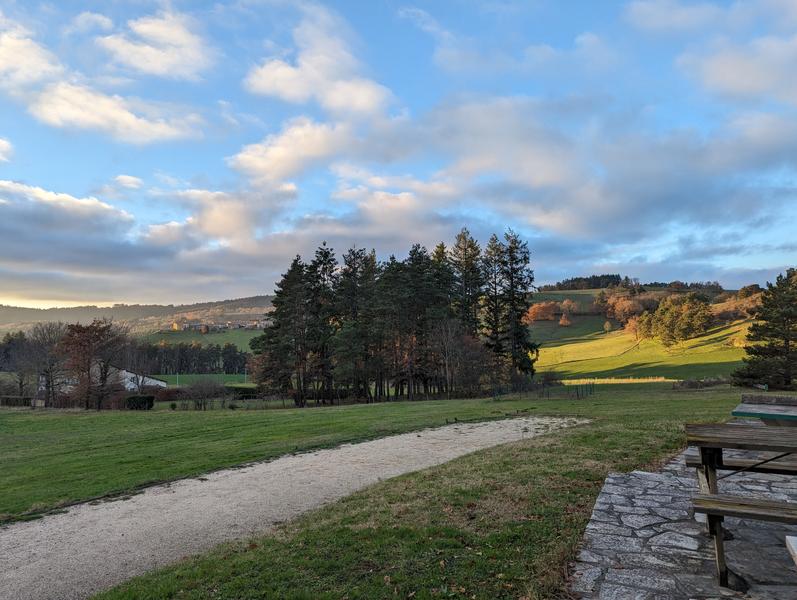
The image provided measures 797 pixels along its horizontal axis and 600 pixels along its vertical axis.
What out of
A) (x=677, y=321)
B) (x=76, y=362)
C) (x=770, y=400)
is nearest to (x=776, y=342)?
(x=677, y=321)

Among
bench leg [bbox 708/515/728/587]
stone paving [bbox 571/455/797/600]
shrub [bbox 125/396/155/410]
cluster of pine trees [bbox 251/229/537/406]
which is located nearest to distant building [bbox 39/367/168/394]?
shrub [bbox 125/396/155/410]

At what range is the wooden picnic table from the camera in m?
5.65

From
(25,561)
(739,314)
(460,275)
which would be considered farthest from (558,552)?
(739,314)

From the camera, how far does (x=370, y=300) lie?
42625 millimetres

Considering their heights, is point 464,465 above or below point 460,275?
below

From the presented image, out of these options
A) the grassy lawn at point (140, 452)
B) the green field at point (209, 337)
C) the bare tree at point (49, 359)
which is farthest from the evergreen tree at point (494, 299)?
the green field at point (209, 337)

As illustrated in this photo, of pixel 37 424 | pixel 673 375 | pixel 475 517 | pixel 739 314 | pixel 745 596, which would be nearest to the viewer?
pixel 745 596

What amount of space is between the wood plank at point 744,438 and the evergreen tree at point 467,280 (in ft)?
123

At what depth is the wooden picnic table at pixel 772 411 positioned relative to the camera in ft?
18.5

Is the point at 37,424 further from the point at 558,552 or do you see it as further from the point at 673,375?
the point at 673,375

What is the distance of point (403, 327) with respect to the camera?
4100cm

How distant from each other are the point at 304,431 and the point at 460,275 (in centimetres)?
3331

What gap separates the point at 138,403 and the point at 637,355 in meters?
57.2

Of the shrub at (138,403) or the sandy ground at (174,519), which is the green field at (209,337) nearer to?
the shrub at (138,403)
